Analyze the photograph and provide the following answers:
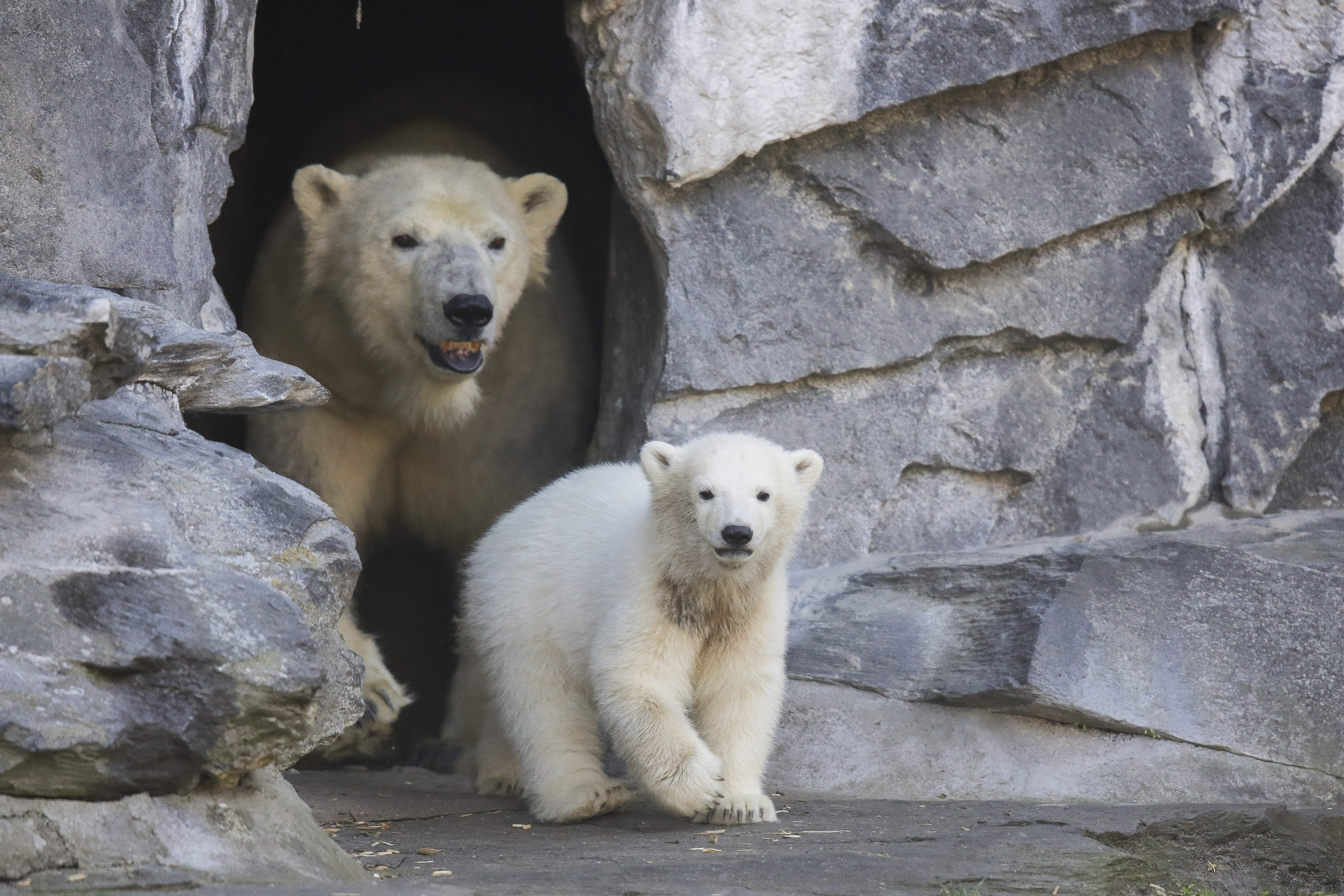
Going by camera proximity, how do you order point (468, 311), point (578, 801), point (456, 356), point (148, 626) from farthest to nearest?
point (456, 356) < point (468, 311) < point (578, 801) < point (148, 626)

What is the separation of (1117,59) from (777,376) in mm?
1624

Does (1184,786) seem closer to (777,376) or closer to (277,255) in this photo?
(777,376)

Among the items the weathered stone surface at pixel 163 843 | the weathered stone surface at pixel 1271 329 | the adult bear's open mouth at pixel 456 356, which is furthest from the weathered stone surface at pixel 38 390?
the weathered stone surface at pixel 1271 329

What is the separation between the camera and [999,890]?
3.05 metres

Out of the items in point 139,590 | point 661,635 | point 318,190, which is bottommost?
point 661,635

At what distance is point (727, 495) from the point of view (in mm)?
3598

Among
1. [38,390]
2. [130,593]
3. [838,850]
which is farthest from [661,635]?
[38,390]

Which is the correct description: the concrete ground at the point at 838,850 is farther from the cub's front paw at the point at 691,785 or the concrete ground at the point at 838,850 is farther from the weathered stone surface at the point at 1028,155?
the weathered stone surface at the point at 1028,155

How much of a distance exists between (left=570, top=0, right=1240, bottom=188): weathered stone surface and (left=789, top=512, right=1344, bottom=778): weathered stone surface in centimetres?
157

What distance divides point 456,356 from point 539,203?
3.19 feet

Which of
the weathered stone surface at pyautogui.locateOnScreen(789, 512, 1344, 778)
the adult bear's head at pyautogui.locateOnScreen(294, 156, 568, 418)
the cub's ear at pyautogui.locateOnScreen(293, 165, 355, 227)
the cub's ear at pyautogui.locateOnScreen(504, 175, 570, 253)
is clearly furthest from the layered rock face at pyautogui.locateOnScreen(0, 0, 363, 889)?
the weathered stone surface at pyautogui.locateOnScreen(789, 512, 1344, 778)

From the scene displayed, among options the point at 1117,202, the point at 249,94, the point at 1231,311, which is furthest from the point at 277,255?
the point at 1231,311

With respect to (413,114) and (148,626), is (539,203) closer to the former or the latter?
(413,114)

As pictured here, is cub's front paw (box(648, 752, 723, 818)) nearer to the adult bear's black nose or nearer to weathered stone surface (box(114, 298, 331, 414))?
weathered stone surface (box(114, 298, 331, 414))
